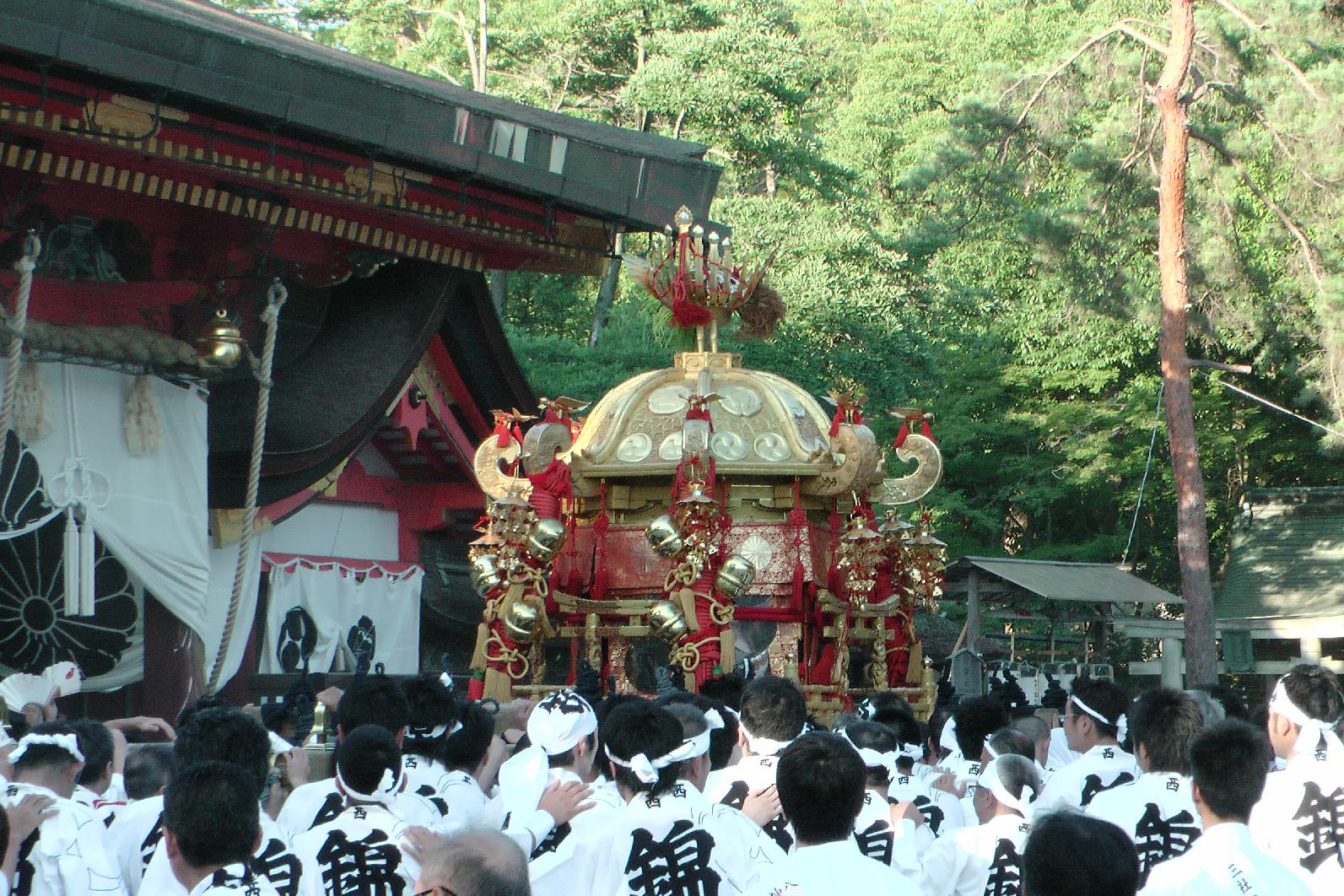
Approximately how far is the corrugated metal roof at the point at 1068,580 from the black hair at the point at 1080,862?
1241 centimetres

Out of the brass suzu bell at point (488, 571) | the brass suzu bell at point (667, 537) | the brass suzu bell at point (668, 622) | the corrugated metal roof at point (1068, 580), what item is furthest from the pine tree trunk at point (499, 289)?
the brass suzu bell at point (668, 622)

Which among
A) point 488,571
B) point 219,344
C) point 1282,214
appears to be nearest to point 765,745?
point 488,571

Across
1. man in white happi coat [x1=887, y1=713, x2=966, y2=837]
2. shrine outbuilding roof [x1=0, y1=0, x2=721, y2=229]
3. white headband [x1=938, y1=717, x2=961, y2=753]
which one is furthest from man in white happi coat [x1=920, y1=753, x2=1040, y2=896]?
shrine outbuilding roof [x1=0, y1=0, x2=721, y2=229]

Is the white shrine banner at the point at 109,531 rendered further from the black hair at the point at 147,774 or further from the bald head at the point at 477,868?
the bald head at the point at 477,868

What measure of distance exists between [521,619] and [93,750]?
16.6ft

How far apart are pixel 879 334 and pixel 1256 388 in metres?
6.56

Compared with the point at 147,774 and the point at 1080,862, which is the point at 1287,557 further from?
the point at 1080,862

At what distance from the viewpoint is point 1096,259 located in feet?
61.0

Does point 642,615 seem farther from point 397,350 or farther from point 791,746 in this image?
point 791,746

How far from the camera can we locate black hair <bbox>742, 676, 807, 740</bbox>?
15.6ft

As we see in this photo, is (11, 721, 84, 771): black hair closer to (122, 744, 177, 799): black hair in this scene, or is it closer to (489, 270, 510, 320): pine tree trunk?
(122, 744, 177, 799): black hair

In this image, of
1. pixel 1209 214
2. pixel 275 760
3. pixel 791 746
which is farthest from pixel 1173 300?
pixel 791 746

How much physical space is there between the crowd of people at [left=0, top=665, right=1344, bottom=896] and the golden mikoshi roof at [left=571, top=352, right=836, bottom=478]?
15.7ft

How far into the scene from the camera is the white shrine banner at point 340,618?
11.4 metres
